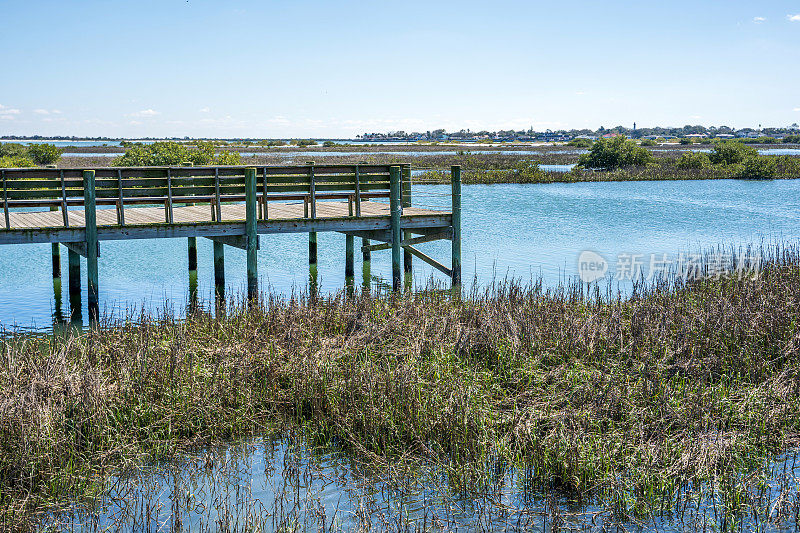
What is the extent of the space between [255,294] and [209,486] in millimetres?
7689

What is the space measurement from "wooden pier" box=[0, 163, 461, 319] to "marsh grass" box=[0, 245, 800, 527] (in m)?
3.70

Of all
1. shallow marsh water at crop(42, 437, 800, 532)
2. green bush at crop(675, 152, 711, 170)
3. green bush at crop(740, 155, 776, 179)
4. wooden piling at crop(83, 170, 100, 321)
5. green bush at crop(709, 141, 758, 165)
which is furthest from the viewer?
green bush at crop(709, 141, 758, 165)

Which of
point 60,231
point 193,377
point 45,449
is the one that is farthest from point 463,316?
point 60,231

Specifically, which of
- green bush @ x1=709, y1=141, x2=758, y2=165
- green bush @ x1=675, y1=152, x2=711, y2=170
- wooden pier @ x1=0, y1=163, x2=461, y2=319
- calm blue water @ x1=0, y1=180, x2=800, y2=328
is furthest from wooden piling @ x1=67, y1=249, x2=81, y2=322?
green bush @ x1=709, y1=141, x2=758, y2=165

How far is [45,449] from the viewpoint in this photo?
675cm

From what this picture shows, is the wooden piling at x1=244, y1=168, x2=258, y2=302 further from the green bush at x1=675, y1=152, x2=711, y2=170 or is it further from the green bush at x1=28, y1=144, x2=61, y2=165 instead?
the green bush at x1=675, y1=152, x2=711, y2=170

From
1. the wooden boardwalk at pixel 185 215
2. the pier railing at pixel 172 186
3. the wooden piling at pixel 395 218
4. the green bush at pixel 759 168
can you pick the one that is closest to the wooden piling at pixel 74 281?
the wooden boardwalk at pixel 185 215

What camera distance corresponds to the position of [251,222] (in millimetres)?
14578

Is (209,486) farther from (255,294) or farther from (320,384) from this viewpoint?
(255,294)

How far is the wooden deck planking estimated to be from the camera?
569 inches

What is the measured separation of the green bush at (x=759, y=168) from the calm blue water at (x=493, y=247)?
44.8 ft

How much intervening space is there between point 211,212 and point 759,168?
5444cm
